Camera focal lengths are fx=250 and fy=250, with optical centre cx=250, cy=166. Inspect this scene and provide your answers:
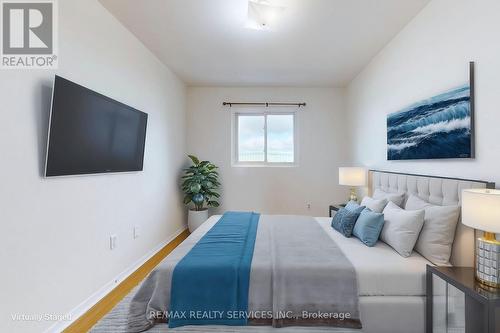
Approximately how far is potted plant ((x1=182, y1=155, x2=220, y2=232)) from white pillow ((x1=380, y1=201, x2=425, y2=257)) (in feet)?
9.86

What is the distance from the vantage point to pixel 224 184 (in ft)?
15.9

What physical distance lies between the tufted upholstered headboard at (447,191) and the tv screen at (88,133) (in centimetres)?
296

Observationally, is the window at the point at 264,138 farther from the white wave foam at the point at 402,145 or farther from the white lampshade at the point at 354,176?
the white wave foam at the point at 402,145

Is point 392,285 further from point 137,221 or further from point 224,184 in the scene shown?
point 224,184

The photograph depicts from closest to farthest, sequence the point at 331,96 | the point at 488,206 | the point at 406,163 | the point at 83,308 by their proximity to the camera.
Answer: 1. the point at 488,206
2. the point at 83,308
3. the point at 406,163
4. the point at 331,96

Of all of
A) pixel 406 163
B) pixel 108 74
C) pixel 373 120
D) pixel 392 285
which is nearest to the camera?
pixel 392 285

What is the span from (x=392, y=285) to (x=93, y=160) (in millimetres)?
2559

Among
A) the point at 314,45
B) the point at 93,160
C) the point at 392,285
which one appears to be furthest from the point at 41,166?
the point at 314,45

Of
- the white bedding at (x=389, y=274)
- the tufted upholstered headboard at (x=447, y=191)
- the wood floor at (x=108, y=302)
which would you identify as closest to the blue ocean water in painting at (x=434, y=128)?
the tufted upholstered headboard at (x=447, y=191)

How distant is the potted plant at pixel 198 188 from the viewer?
4367 millimetres

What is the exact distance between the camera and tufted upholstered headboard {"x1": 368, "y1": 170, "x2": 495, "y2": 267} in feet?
5.86

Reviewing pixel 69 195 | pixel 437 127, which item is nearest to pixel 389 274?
pixel 437 127

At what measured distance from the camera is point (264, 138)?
498 cm

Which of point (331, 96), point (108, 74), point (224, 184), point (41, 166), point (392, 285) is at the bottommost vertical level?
point (392, 285)
